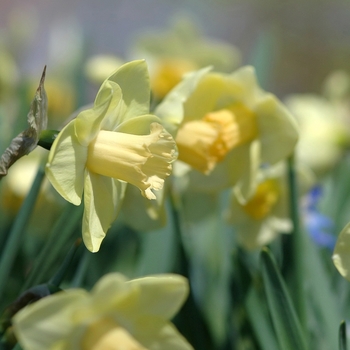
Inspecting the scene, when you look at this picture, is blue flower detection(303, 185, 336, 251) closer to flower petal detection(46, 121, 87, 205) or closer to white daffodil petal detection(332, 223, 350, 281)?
white daffodil petal detection(332, 223, 350, 281)

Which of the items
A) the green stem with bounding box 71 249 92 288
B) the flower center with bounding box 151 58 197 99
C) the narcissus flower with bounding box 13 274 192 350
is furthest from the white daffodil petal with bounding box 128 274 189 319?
the flower center with bounding box 151 58 197 99

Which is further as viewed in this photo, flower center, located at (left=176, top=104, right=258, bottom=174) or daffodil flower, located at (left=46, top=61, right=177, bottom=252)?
flower center, located at (left=176, top=104, right=258, bottom=174)

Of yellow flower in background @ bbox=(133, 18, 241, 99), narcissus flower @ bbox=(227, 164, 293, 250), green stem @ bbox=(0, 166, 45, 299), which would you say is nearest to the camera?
green stem @ bbox=(0, 166, 45, 299)

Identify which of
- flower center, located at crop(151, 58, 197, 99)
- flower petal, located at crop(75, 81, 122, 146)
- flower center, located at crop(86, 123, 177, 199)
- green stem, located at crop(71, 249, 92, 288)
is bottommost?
green stem, located at crop(71, 249, 92, 288)

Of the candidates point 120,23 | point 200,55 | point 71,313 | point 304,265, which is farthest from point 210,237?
point 120,23

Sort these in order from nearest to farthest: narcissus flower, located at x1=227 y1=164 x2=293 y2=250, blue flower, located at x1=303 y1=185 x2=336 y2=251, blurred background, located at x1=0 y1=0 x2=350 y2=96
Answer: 1. narcissus flower, located at x1=227 y1=164 x2=293 y2=250
2. blue flower, located at x1=303 y1=185 x2=336 y2=251
3. blurred background, located at x1=0 y1=0 x2=350 y2=96

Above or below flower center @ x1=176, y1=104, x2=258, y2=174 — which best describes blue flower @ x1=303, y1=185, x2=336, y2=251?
below
